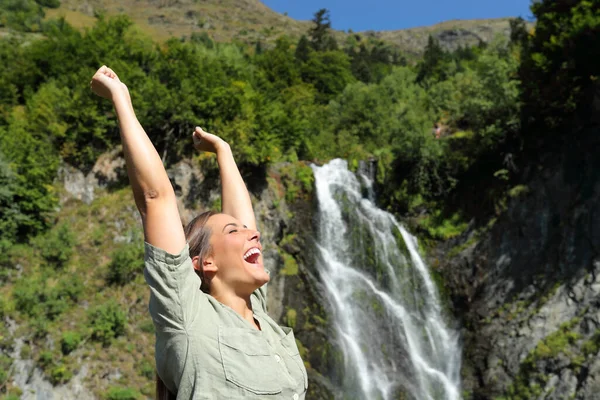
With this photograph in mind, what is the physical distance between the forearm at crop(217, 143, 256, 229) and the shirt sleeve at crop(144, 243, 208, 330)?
75cm

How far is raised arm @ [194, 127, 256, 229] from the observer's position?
2420 millimetres

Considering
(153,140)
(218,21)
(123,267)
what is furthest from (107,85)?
(218,21)

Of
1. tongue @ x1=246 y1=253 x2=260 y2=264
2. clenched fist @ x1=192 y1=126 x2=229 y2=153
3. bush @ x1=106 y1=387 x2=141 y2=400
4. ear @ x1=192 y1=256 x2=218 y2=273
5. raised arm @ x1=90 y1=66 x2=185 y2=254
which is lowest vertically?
bush @ x1=106 y1=387 x2=141 y2=400

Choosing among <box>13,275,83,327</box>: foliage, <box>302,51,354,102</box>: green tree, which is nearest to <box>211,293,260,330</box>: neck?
<box>13,275,83,327</box>: foliage

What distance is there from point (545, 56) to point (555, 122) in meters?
2.19

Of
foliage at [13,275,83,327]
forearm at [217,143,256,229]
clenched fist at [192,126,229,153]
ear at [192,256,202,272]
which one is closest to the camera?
ear at [192,256,202,272]

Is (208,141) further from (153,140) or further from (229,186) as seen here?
(153,140)

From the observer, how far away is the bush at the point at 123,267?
13797mm

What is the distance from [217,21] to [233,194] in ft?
284

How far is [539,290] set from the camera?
49.4 ft

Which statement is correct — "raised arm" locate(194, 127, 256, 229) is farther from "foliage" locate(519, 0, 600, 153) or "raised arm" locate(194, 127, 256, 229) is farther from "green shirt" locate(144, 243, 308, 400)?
"foliage" locate(519, 0, 600, 153)

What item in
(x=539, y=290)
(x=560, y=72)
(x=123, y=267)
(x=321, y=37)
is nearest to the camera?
(x=123, y=267)

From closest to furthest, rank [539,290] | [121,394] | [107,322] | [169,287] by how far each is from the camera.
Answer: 1. [169,287]
2. [121,394]
3. [107,322]
4. [539,290]

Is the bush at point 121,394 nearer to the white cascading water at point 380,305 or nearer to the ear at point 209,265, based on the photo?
the white cascading water at point 380,305
